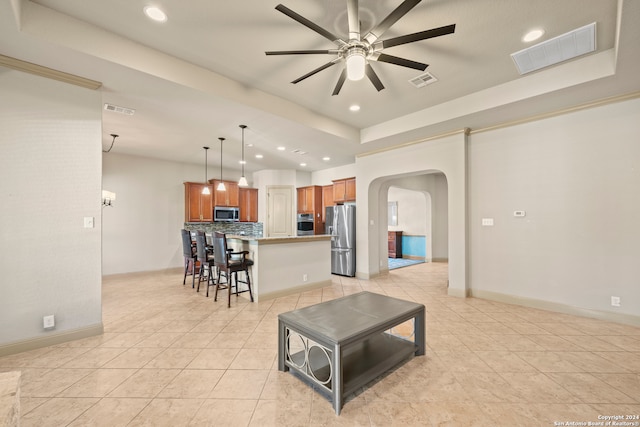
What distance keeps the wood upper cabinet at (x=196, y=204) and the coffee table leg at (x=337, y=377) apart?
6.13m

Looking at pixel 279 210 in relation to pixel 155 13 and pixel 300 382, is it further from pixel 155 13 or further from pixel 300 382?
pixel 300 382

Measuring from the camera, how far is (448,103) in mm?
3920

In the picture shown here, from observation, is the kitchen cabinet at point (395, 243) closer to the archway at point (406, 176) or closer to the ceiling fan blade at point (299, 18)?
the archway at point (406, 176)

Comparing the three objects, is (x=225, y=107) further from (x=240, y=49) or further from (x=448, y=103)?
(x=448, y=103)

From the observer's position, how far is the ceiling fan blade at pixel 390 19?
5.61 ft

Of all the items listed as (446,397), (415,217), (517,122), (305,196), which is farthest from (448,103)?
(415,217)

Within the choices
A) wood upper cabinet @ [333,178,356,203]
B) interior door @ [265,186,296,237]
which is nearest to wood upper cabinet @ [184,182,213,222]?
interior door @ [265,186,296,237]

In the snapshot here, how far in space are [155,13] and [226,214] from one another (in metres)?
5.46

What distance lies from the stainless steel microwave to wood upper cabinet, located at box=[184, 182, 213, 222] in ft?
0.49

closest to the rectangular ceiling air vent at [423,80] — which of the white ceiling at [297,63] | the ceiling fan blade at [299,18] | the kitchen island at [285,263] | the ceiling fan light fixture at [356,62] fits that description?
the white ceiling at [297,63]

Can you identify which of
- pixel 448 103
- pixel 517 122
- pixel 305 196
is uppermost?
pixel 448 103

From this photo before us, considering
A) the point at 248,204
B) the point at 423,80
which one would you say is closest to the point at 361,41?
the point at 423,80

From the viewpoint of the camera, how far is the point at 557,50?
8.96 ft

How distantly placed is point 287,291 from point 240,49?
3.51 m
